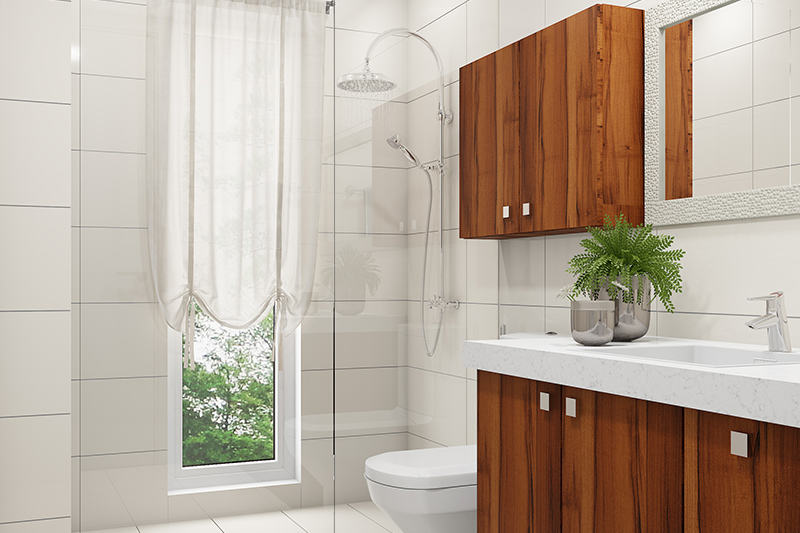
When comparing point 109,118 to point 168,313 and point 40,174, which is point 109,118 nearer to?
point 40,174

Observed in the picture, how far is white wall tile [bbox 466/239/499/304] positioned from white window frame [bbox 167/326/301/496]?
2.17 feet

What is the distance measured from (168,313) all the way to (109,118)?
2.07 feet

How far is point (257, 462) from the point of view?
2332 mm

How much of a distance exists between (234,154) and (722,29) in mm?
1443

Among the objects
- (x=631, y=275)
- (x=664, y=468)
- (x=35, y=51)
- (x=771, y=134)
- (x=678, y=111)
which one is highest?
(x=35, y=51)

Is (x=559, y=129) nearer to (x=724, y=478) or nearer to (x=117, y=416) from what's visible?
(x=724, y=478)

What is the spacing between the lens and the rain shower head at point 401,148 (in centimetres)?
248

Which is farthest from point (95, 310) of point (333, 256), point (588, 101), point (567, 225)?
point (588, 101)

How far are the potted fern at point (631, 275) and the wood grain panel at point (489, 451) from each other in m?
0.34

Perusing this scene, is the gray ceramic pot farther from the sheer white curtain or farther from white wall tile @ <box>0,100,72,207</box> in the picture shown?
white wall tile @ <box>0,100,72,207</box>

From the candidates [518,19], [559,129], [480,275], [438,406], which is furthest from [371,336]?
[518,19]

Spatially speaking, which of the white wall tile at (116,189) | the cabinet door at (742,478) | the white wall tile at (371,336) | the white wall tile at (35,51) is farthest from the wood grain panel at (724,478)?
the white wall tile at (35,51)

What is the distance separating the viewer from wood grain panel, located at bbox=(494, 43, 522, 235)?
2305 millimetres

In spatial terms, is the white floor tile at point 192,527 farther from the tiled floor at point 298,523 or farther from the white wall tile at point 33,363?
the white wall tile at point 33,363
